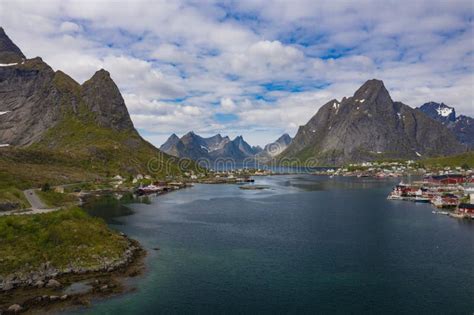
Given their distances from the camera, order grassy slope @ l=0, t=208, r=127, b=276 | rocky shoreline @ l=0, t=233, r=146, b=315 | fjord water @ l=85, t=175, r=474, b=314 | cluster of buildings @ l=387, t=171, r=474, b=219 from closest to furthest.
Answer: rocky shoreline @ l=0, t=233, r=146, b=315, fjord water @ l=85, t=175, r=474, b=314, grassy slope @ l=0, t=208, r=127, b=276, cluster of buildings @ l=387, t=171, r=474, b=219

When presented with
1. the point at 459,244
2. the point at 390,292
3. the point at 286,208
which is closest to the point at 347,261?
the point at 390,292

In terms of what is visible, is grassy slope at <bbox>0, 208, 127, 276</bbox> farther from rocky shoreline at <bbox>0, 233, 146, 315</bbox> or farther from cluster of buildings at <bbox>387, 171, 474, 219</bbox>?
cluster of buildings at <bbox>387, 171, 474, 219</bbox>

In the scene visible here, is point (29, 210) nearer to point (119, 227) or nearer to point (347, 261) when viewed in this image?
point (119, 227)

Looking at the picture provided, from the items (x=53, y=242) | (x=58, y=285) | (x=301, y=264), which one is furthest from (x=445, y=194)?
(x=58, y=285)

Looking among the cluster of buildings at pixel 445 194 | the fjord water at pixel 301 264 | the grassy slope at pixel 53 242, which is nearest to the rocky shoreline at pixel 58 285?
the grassy slope at pixel 53 242

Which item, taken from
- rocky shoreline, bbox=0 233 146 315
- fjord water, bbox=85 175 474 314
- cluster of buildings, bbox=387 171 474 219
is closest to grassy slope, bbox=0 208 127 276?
rocky shoreline, bbox=0 233 146 315

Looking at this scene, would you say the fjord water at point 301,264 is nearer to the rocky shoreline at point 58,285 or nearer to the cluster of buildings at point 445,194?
the rocky shoreline at point 58,285
